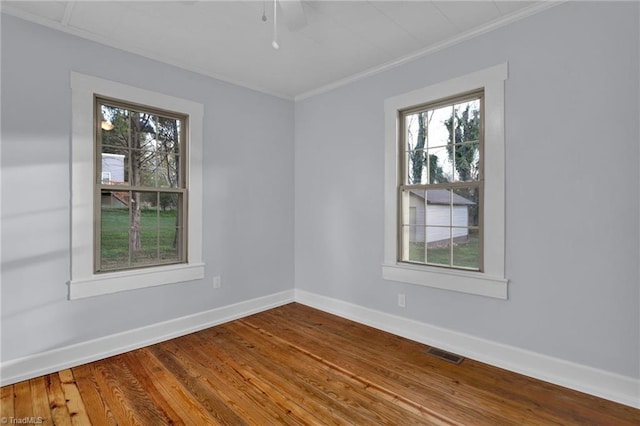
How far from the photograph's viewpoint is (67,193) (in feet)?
8.41

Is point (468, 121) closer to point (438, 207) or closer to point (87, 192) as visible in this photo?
point (438, 207)

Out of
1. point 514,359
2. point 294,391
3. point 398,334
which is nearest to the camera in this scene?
point 294,391

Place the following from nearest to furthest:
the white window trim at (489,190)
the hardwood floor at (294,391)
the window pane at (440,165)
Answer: the hardwood floor at (294,391), the white window trim at (489,190), the window pane at (440,165)

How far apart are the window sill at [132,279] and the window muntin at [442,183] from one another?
2194mm

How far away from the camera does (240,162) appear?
370 centimetres

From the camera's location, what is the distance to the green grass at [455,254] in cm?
278

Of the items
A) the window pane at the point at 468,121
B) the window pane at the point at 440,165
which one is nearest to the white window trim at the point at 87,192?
the window pane at the point at 440,165

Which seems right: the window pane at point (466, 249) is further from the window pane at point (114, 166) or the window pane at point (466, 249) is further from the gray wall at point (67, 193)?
the window pane at point (114, 166)

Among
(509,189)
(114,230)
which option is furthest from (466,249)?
(114,230)

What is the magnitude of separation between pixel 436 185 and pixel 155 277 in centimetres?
282

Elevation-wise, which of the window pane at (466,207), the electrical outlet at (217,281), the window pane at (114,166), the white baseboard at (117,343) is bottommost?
the white baseboard at (117,343)

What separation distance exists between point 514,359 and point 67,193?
3.79 meters

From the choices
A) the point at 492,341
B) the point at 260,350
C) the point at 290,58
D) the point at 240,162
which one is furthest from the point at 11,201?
the point at 492,341

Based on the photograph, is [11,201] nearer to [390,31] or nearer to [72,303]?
[72,303]
